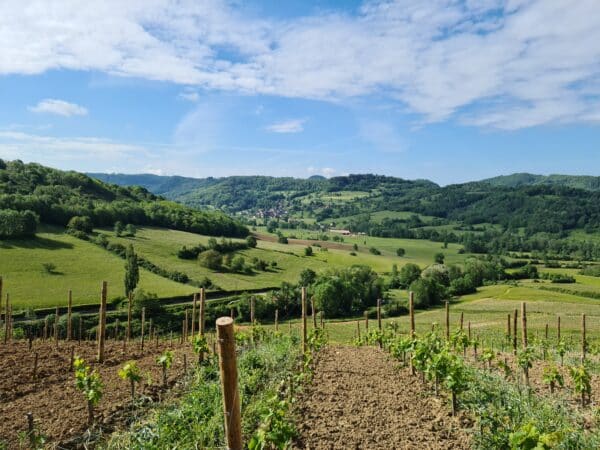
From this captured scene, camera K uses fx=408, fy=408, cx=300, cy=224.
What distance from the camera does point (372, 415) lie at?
7.97 metres

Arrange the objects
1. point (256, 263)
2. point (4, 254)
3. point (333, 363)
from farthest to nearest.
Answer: point (256, 263)
point (4, 254)
point (333, 363)

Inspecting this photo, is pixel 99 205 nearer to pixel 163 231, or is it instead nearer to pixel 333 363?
pixel 163 231

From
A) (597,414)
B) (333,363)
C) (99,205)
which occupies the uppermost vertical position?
(99,205)

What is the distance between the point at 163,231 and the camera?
85625 millimetres

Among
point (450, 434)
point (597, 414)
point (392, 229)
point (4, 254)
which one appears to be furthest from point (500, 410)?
point (392, 229)

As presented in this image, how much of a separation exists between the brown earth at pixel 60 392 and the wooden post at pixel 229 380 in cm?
398

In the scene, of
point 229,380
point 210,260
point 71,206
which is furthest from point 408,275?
point 229,380

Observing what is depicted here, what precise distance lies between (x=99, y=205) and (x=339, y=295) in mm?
52940

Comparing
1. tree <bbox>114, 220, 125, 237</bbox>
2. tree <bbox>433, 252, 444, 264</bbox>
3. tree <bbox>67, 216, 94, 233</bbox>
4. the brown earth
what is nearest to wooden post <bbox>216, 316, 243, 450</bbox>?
the brown earth

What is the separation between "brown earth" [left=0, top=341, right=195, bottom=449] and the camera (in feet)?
26.7

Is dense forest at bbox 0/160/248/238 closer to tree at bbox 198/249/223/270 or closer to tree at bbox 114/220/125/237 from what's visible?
tree at bbox 114/220/125/237

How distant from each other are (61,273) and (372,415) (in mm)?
54639

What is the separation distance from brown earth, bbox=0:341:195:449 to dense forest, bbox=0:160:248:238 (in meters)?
53.4

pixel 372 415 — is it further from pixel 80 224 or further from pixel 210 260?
pixel 80 224
